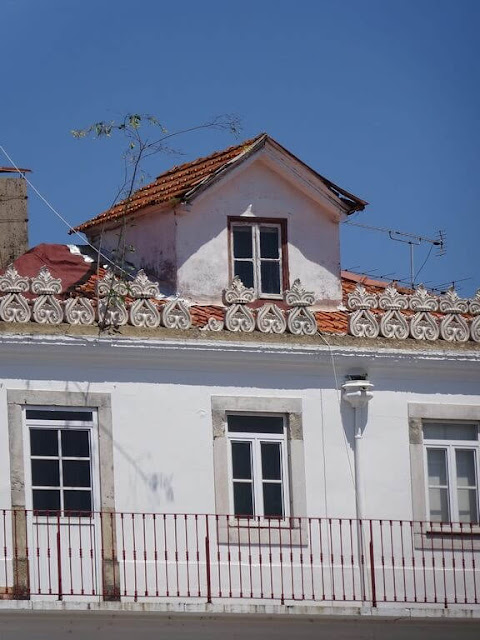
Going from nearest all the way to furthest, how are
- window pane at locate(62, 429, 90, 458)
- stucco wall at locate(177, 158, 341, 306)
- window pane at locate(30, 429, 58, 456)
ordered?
window pane at locate(30, 429, 58, 456) → window pane at locate(62, 429, 90, 458) → stucco wall at locate(177, 158, 341, 306)

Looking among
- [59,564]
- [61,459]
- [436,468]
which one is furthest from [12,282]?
[436,468]

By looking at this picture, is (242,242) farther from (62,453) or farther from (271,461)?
(62,453)

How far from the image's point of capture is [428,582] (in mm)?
30594

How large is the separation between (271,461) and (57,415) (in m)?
3.13

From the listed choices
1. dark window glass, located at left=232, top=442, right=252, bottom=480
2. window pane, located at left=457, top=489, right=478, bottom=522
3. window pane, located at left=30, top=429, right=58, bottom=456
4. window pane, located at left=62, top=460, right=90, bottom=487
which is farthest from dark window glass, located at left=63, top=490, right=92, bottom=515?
window pane, located at left=457, top=489, right=478, bottom=522

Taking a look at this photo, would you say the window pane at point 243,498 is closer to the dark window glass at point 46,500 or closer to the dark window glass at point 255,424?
the dark window glass at point 255,424

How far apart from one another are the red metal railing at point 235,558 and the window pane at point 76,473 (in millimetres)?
442

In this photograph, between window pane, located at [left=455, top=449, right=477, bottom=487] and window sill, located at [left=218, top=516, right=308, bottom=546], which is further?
window pane, located at [left=455, top=449, right=477, bottom=487]

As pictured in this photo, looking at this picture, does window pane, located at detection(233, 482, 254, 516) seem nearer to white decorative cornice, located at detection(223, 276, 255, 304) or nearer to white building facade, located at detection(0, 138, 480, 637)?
white building facade, located at detection(0, 138, 480, 637)

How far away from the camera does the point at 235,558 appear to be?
97.1 ft

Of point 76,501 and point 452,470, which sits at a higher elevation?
point 452,470

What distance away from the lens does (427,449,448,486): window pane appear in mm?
31250

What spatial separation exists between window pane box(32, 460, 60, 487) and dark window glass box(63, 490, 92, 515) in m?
0.21

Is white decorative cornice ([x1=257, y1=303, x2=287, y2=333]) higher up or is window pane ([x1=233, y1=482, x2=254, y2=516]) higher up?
white decorative cornice ([x1=257, y1=303, x2=287, y2=333])
